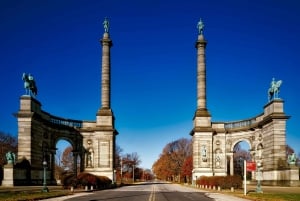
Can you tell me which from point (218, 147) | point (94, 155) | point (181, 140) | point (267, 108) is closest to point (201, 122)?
point (218, 147)

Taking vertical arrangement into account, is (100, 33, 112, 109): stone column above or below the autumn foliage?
above

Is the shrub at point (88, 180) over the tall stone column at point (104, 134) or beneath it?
beneath

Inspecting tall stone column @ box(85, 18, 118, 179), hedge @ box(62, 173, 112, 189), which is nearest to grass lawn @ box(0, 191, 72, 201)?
hedge @ box(62, 173, 112, 189)

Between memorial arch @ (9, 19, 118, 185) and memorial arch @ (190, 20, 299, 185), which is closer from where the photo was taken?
memorial arch @ (9, 19, 118, 185)

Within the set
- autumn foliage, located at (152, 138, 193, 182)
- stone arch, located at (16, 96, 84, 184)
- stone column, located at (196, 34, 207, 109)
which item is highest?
stone column, located at (196, 34, 207, 109)

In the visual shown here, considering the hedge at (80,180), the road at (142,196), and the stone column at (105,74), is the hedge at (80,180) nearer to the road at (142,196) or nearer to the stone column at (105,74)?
the road at (142,196)

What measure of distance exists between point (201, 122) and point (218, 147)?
475 cm

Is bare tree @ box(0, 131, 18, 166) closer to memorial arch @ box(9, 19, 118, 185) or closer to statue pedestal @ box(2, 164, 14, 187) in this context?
memorial arch @ box(9, 19, 118, 185)

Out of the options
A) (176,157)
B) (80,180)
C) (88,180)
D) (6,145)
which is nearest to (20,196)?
(80,180)

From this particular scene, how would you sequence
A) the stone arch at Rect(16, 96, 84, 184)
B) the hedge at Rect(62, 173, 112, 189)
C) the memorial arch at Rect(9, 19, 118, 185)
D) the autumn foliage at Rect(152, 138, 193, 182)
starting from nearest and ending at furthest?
the hedge at Rect(62, 173, 112, 189)
the stone arch at Rect(16, 96, 84, 184)
the memorial arch at Rect(9, 19, 118, 185)
the autumn foliage at Rect(152, 138, 193, 182)

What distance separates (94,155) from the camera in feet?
209

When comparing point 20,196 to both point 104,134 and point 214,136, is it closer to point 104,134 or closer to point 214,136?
point 104,134

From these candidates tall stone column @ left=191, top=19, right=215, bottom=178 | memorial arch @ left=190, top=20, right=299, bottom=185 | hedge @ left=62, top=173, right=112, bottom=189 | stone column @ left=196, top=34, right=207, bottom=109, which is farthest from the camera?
stone column @ left=196, top=34, right=207, bottom=109

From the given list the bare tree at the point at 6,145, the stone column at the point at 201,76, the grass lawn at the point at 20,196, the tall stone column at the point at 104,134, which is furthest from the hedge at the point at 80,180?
the bare tree at the point at 6,145
